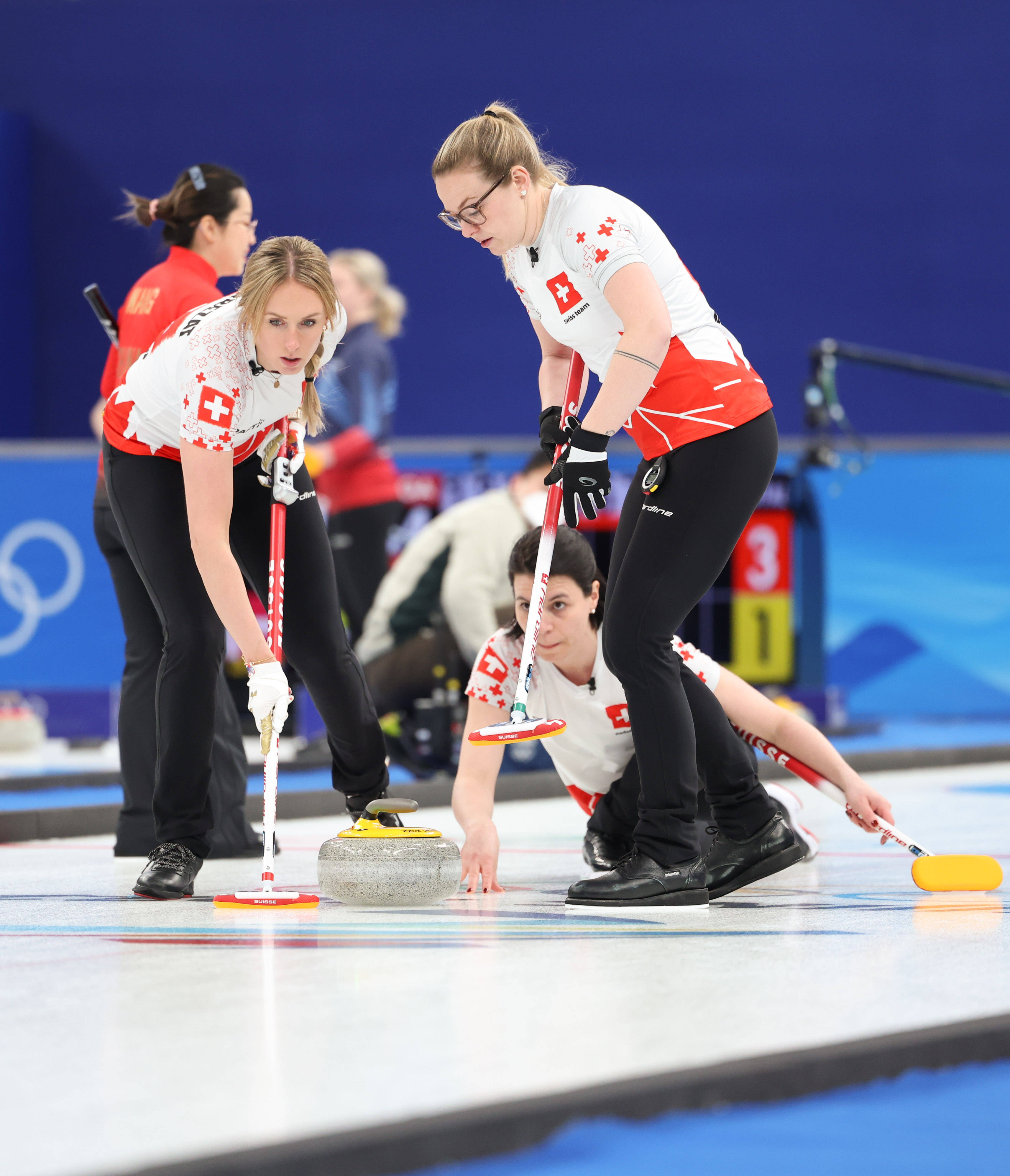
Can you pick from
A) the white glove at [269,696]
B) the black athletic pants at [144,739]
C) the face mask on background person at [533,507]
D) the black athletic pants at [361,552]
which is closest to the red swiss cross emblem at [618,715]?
the white glove at [269,696]

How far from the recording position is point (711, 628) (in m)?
7.79

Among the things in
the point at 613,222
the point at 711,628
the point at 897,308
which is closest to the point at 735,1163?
the point at 613,222

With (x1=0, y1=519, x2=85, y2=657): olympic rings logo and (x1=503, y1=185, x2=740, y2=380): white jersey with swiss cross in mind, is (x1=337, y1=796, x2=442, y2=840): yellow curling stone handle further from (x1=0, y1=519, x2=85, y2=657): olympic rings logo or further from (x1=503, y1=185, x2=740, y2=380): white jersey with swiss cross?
(x1=0, y1=519, x2=85, y2=657): olympic rings logo

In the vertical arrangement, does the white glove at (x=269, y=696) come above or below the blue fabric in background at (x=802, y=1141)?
above

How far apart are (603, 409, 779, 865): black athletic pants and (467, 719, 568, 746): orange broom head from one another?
0.15 meters

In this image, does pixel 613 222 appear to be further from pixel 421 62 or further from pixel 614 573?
pixel 421 62

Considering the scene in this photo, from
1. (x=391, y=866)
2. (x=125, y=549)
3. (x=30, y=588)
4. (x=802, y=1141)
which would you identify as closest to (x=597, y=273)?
(x=391, y=866)

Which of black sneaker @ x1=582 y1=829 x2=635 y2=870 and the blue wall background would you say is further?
the blue wall background

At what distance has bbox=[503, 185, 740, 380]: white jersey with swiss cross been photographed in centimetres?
275

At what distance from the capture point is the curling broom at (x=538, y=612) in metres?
2.84

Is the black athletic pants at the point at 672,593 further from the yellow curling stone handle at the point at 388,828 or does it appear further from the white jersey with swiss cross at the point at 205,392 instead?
the white jersey with swiss cross at the point at 205,392

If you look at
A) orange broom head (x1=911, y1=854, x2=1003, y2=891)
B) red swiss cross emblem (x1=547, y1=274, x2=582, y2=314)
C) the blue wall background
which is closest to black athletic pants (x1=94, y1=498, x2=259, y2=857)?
red swiss cross emblem (x1=547, y1=274, x2=582, y2=314)

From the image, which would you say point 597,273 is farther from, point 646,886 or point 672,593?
point 646,886

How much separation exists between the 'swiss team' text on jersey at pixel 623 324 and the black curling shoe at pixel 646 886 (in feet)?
2.43
